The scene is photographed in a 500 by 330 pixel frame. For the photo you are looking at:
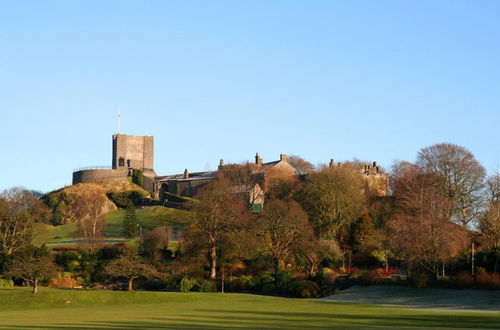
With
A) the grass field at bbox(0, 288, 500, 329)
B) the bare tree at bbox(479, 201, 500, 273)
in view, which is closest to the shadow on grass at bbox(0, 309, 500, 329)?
the grass field at bbox(0, 288, 500, 329)

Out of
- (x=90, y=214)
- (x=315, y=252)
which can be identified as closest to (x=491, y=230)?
(x=315, y=252)

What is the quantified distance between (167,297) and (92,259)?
1657cm

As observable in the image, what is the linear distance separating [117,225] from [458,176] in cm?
4182

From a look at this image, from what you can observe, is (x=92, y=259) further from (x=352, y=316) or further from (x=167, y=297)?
(x=352, y=316)

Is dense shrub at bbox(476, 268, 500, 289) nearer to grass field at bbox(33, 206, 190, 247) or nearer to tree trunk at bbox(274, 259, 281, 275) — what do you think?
tree trunk at bbox(274, 259, 281, 275)

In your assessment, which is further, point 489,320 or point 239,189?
point 239,189

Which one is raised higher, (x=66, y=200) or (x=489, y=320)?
(x=66, y=200)

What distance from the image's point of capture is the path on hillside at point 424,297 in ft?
118

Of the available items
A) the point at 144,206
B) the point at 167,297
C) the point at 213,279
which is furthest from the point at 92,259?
the point at 144,206

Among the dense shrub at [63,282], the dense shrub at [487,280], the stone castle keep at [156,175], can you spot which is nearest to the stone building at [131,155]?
the stone castle keep at [156,175]

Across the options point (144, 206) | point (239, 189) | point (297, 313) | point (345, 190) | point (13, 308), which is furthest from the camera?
point (144, 206)

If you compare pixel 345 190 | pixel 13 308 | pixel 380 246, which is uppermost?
pixel 345 190

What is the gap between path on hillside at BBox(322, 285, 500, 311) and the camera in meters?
36.0

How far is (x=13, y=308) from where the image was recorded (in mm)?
39531
